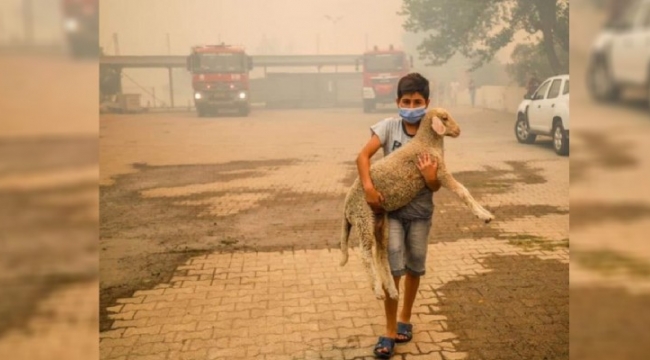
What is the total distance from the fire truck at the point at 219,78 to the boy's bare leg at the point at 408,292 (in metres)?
4.75

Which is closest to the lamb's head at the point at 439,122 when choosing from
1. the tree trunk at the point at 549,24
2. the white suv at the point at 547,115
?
the white suv at the point at 547,115

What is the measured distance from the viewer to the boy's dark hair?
120 inches

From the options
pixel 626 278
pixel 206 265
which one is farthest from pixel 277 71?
pixel 626 278

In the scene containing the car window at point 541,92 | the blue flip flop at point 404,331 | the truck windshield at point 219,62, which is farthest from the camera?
the car window at point 541,92

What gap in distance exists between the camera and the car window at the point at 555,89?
887 centimetres

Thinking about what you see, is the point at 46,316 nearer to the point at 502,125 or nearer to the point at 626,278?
the point at 626,278

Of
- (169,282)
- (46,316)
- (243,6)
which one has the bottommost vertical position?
(169,282)

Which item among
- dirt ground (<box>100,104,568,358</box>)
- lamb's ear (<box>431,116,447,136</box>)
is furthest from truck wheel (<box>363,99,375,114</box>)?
lamb's ear (<box>431,116,447,136</box>)

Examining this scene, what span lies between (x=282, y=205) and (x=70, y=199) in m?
5.18

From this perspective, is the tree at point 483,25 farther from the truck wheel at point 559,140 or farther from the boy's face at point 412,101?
the boy's face at point 412,101

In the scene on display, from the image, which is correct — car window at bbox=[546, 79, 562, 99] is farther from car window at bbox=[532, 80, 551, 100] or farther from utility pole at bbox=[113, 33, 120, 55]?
utility pole at bbox=[113, 33, 120, 55]

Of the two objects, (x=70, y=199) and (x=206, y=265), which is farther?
(x=206, y=265)

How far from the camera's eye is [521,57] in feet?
30.7

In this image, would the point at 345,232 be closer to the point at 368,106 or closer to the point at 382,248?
the point at 382,248
